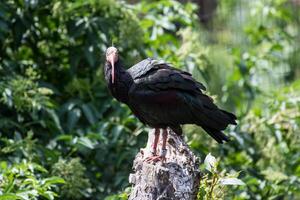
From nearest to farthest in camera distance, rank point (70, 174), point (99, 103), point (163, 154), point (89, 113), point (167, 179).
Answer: point (167, 179)
point (163, 154)
point (70, 174)
point (89, 113)
point (99, 103)

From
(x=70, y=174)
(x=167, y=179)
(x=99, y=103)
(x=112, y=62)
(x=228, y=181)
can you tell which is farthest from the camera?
(x=99, y=103)

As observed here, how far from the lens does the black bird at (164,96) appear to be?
16.5 ft

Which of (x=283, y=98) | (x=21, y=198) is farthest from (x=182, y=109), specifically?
(x=283, y=98)

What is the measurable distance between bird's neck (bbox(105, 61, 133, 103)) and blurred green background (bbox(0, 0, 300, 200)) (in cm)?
95

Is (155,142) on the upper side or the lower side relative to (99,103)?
lower

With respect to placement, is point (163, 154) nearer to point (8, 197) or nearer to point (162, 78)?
point (162, 78)

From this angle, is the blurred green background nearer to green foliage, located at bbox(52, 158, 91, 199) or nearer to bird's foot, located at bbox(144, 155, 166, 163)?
green foliage, located at bbox(52, 158, 91, 199)

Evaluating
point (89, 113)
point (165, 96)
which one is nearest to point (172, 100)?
point (165, 96)

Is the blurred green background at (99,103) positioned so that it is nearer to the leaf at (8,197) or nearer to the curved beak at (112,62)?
the leaf at (8,197)

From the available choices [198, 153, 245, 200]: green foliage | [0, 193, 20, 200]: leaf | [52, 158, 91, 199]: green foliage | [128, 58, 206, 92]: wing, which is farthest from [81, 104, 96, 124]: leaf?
[198, 153, 245, 200]: green foliage

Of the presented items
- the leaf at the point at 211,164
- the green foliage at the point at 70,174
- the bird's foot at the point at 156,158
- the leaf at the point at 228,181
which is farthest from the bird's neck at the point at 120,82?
the green foliage at the point at 70,174

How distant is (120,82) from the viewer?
200 inches

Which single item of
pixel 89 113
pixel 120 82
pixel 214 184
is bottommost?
pixel 214 184

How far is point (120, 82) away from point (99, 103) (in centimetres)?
173
